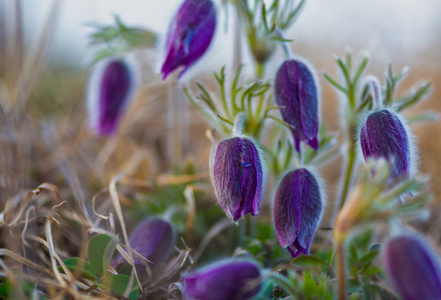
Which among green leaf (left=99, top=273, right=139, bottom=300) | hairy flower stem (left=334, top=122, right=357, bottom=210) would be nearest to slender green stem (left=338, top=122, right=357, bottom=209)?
hairy flower stem (left=334, top=122, right=357, bottom=210)

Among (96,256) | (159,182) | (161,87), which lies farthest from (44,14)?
(96,256)

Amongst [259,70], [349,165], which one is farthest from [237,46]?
[349,165]

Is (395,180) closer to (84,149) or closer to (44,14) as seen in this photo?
(44,14)

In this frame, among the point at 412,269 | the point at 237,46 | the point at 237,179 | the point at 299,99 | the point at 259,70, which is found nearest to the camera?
the point at 412,269

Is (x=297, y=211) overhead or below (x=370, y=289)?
overhead

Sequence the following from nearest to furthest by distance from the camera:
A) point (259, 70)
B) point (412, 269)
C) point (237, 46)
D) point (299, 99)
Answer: point (412, 269)
point (299, 99)
point (259, 70)
point (237, 46)

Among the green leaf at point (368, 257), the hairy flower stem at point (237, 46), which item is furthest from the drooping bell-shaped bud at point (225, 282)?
the hairy flower stem at point (237, 46)

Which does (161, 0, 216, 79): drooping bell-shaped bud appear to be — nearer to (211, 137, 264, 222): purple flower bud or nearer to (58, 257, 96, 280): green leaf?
(211, 137, 264, 222): purple flower bud

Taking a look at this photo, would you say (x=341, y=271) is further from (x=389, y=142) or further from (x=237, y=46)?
(x=237, y=46)
